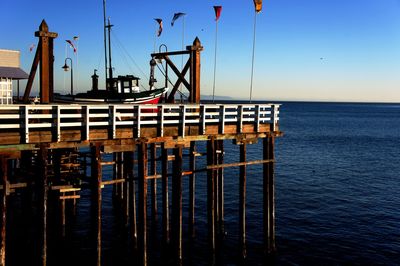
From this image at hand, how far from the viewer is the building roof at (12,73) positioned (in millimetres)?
22688

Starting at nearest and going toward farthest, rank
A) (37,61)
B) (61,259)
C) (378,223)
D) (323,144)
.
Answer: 1. (37,61)
2. (61,259)
3. (378,223)
4. (323,144)

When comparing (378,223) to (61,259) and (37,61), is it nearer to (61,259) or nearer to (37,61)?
(61,259)

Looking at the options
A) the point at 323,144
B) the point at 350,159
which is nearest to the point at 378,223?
the point at 350,159

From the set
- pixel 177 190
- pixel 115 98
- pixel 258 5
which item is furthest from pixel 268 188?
pixel 115 98

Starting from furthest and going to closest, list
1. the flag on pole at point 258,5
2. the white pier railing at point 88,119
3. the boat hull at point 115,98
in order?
the boat hull at point 115,98 → the flag on pole at point 258,5 → the white pier railing at point 88,119

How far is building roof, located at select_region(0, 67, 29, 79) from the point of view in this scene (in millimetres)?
22688

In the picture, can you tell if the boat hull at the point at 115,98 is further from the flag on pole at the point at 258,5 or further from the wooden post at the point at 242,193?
the wooden post at the point at 242,193

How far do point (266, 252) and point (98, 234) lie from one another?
9009 millimetres

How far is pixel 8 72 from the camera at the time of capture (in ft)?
75.6

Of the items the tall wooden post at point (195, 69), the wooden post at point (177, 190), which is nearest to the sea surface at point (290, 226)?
the wooden post at point (177, 190)

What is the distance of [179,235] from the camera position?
17.6m

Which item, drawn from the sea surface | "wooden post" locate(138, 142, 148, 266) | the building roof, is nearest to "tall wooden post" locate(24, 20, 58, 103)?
"wooden post" locate(138, 142, 148, 266)

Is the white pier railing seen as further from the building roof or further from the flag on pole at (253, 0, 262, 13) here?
the building roof

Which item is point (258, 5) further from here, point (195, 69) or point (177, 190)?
point (177, 190)
